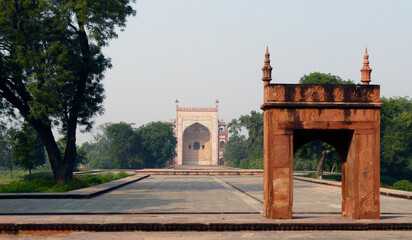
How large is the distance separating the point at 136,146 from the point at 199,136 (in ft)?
79.7

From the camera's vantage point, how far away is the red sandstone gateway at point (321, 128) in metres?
8.30

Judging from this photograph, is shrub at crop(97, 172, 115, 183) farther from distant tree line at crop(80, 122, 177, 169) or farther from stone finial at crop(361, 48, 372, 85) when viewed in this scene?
distant tree line at crop(80, 122, 177, 169)

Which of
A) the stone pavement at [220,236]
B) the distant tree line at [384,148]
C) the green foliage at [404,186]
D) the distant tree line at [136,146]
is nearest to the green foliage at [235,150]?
the distant tree line at [384,148]

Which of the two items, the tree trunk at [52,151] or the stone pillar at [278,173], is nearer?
the stone pillar at [278,173]

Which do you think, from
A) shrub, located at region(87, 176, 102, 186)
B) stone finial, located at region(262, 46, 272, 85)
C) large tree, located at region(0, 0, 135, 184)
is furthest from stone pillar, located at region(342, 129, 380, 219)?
shrub, located at region(87, 176, 102, 186)

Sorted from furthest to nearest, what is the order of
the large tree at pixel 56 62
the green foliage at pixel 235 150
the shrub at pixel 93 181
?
the green foliage at pixel 235 150, the shrub at pixel 93 181, the large tree at pixel 56 62

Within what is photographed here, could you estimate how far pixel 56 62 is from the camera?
51.8 ft

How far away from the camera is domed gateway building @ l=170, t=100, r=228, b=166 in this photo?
6475cm

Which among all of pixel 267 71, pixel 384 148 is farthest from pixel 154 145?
pixel 267 71

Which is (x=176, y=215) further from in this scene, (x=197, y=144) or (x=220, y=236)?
(x=197, y=144)

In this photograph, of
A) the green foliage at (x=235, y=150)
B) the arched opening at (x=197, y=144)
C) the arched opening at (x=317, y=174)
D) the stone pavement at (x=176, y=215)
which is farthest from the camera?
the arched opening at (x=197, y=144)

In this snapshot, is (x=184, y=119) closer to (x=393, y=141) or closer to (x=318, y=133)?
(x=393, y=141)

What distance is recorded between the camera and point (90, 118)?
58.7ft

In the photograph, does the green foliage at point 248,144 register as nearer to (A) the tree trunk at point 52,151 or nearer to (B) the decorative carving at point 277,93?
(A) the tree trunk at point 52,151
